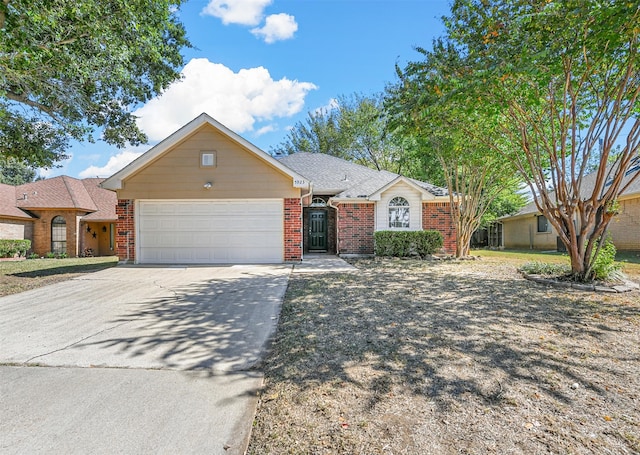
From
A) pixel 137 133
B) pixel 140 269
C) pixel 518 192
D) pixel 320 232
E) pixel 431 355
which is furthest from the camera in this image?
pixel 518 192

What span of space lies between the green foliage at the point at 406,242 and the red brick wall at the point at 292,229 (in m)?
3.61

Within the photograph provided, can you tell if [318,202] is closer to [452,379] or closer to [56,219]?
[452,379]

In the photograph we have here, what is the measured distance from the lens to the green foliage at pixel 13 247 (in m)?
15.1

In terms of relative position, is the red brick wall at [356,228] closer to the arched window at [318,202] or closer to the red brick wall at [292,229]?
the arched window at [318,202]

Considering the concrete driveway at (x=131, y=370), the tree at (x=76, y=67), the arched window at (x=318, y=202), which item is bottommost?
the concrete driveway at (x=131, y=370)

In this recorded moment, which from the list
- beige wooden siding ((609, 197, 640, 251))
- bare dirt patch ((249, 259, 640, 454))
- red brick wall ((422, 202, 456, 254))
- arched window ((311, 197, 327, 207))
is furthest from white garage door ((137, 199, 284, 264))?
beige wooden siding ((609, 197, 640, 251))

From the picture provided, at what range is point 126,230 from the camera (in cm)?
1072

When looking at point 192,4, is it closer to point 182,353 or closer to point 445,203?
point 182,353

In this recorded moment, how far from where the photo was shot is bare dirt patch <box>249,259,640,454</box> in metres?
1.95

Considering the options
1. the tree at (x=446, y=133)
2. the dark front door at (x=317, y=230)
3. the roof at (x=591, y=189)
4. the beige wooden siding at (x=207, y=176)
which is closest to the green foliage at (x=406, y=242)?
the tree at (x=446, y=133)

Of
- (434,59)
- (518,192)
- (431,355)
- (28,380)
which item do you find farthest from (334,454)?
(518,192)

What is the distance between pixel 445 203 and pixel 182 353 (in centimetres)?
1266

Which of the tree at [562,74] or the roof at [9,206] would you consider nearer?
the tree at [562,74]

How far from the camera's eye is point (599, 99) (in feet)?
23.1
